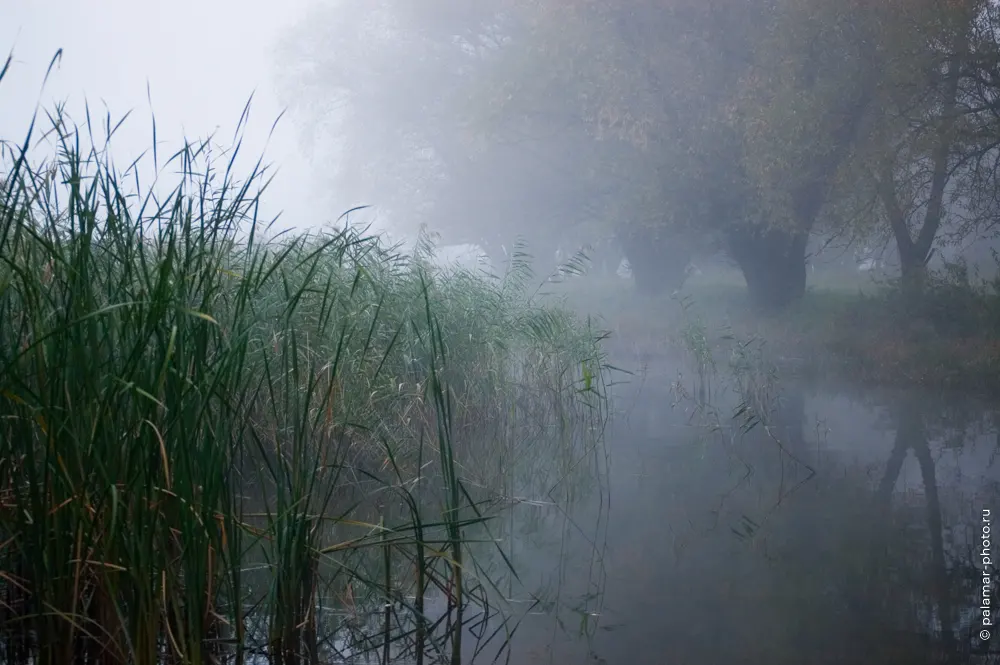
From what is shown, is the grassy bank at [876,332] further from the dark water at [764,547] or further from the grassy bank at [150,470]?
the grassy bank at [150,470]

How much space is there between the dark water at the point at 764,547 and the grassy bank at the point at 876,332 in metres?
1.43

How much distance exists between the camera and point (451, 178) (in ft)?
56.7

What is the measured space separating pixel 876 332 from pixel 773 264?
2707 mm

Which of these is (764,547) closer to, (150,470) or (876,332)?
(150,470)

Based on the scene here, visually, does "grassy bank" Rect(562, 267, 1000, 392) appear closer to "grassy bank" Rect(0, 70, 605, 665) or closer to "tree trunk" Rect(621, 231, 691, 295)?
"tree trunk" Rect(621, 231, 691, 295)

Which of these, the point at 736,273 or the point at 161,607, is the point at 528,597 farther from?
the point at 736,273

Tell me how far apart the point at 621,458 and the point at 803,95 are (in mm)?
5880

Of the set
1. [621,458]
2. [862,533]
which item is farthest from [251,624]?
[621,458]

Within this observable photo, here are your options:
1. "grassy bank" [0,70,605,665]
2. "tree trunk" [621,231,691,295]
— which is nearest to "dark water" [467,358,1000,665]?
"grassy bank" [0,70,605,665]

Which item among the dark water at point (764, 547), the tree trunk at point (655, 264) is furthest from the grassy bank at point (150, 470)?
the tree trunk at point (655, 264)

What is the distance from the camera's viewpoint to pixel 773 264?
11828 mm

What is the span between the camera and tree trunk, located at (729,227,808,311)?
11672 millimetres

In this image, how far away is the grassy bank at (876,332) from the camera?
7.95 m

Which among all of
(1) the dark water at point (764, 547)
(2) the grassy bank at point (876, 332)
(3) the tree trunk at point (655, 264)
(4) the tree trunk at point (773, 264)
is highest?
(3) the tree trunk at point (655, 264)
